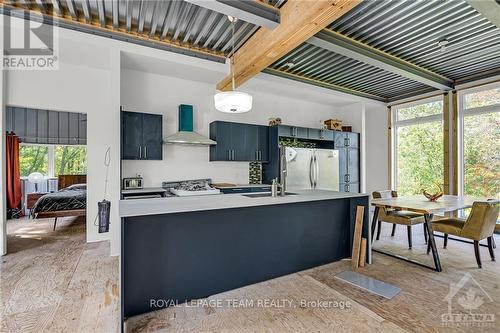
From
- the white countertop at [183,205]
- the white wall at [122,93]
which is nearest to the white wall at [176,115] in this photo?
the white wall at [122,93]

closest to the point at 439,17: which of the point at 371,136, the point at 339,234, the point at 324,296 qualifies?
the point at 339,234

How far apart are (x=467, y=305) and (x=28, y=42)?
602 centimetres

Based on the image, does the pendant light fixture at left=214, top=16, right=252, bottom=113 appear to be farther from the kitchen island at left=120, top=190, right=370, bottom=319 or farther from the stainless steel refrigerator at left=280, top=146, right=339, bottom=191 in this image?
the stainless steel refrigerator at left=280, top=146, right=339, bottom=191

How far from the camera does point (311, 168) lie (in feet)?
17.5

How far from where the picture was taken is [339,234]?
3.24 meters

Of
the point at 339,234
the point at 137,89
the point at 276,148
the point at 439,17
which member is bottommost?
the point at 339,234

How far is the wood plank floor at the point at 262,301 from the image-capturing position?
6.32 ft

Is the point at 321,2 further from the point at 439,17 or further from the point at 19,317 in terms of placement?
the point at 19,317

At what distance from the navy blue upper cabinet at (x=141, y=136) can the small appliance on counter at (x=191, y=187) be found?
58cm

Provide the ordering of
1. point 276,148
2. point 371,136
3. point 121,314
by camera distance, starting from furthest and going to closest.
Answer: point 371,136 → point 276,148 → point 121,314

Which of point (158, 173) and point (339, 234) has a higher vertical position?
point (158, 173)

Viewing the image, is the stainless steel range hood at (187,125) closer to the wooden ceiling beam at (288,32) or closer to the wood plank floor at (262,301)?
the wooden ceiling beam at (288,32)

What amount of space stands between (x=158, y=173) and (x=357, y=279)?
139 inches

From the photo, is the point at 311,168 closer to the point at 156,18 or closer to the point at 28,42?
the point at 156,18
